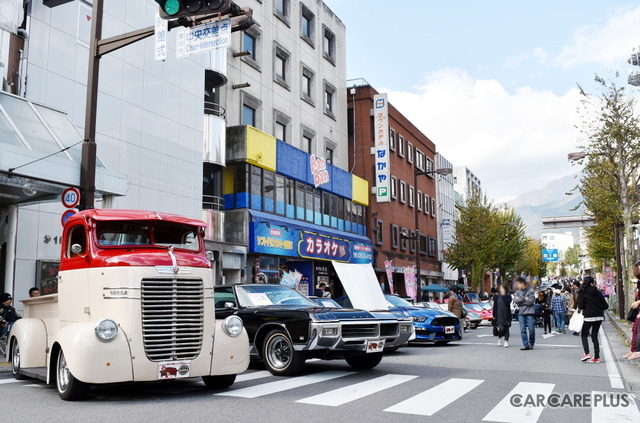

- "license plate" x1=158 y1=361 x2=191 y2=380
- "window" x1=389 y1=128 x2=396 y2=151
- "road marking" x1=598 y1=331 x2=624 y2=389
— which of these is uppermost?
"window" x1=389 y1=128 x2=396 y2=151

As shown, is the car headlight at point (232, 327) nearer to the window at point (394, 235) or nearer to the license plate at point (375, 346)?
the license plate at point (375, 346)

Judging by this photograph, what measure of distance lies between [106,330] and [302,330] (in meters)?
3.29

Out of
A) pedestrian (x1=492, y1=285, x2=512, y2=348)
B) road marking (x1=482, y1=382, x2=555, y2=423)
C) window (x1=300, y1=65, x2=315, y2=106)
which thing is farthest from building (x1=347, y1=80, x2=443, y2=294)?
road marking (x1=482, y1=382, x2=555, y2=423)

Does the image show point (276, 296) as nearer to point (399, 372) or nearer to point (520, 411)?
point (399, 372)

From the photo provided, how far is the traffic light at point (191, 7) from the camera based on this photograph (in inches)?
300

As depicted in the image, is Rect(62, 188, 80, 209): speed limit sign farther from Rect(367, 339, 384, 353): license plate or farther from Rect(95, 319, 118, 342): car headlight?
Rect(367, 339, 384, 353): license plate

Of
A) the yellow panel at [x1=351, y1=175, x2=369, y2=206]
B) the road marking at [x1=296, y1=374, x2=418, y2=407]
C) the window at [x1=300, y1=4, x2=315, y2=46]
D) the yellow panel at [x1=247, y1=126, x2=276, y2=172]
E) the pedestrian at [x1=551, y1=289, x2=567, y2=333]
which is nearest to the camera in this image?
the road marking at [x1=296, y1=374, x2=418, y2=407]

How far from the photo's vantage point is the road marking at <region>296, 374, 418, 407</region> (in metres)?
7.44

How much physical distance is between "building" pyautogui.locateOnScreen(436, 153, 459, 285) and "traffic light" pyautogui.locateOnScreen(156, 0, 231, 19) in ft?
154


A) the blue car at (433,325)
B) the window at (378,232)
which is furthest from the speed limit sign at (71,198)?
the window at (378,232)

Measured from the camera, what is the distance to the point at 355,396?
784 cm

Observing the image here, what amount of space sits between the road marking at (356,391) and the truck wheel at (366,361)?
875 mm

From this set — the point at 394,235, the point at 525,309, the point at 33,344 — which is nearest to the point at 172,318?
the point at 33,344

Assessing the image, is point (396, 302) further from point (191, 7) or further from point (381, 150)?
point (381, 150)
